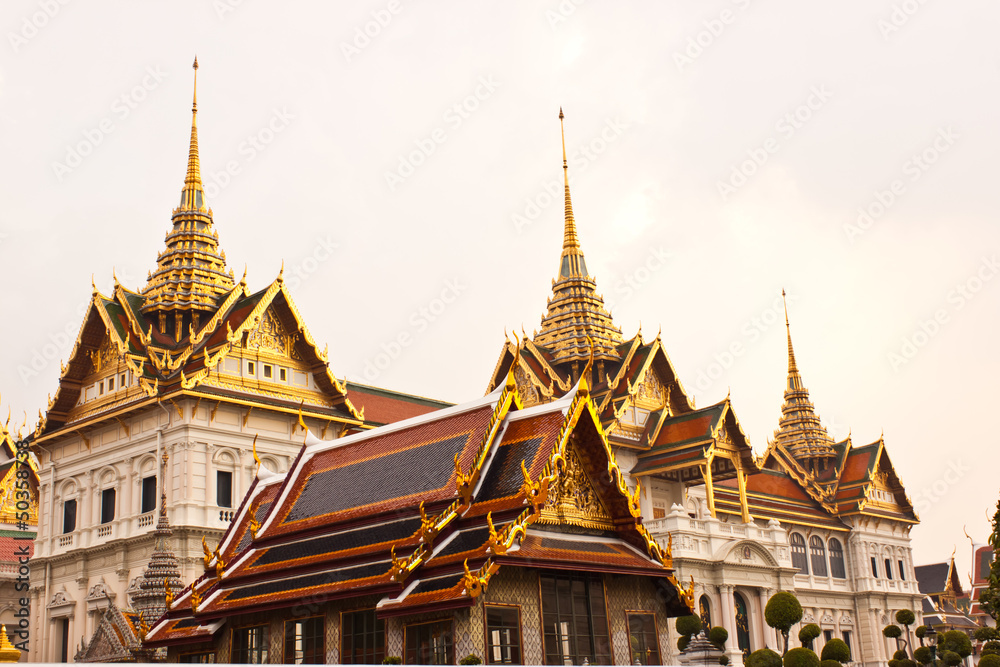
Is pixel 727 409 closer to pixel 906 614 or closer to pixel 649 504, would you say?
pixel 649 504

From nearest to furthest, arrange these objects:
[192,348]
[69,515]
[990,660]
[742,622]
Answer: [990,660]
[192,348]
[69,515]
[742,622]

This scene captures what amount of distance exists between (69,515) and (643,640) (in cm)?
2830

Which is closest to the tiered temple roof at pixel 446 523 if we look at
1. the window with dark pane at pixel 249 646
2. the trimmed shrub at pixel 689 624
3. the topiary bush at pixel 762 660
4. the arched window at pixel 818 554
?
the window with dark pane at pixel 249 646

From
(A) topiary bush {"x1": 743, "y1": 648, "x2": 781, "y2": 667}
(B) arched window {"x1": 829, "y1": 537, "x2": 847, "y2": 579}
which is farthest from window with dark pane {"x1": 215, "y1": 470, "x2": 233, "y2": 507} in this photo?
(B) arched window {"x1": 829, "y1": 537, "x2": 847, "y2": 579}

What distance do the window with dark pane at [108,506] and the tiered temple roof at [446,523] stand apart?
786 inches

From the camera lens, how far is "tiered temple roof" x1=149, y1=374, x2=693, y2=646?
14.5m

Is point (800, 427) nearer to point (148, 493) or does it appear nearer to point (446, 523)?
point (148, 493)

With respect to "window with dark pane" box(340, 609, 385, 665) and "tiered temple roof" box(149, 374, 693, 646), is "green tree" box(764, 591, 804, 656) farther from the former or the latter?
"window with dark pane" box(340, 609, 385, 665)

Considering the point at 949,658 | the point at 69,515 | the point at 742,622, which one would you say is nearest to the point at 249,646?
the point at 949,658

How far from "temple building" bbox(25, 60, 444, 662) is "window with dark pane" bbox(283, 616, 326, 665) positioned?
18.2 metres

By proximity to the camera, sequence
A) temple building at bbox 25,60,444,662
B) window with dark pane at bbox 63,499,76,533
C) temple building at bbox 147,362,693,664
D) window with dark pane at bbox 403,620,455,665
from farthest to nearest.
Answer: window with dark pane at bbox 63,499,76,533 → temple building at bbox 25,60,444,662 → temple building at bbox 147,362,693,664 → window with dark pane at bbox 403,620,455,665

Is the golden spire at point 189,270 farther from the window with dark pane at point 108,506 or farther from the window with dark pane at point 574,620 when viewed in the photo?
the window with dark pane at point 574,620

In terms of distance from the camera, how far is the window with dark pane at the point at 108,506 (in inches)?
1459

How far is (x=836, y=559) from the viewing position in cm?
5850
